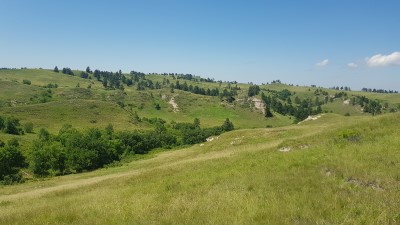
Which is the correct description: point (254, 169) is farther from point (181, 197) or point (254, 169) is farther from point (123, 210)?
point (123, 210)

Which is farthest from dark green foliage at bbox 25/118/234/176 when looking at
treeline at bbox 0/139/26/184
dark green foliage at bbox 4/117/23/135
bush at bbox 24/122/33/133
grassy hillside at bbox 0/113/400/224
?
grassy hillside at bbox 0/113/400/224

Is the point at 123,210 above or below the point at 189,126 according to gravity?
above

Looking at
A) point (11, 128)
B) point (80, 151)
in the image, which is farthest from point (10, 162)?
point (11, 128)

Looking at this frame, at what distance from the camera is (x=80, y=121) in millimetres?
176750

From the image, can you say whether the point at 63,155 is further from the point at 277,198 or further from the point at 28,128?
the point at 277,198

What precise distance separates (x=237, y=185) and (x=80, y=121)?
6801 inches

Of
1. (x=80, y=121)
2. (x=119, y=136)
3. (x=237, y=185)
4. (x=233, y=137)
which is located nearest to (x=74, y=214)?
(x=237, y=185)

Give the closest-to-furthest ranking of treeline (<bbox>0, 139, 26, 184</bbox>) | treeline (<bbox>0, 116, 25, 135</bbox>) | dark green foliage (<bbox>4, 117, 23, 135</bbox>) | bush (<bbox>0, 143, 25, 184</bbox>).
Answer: treeline (<bbox>0, 139, 26, 184</bbox>), bush (<bbox>0, 143, 25, 184</bbox>), treeline (<bbox>0, 116, 25, 135</bbox>), dark green foliage (<bbox>4, 117, 23, 135</bbox>)

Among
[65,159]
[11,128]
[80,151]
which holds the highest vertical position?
[80,151]

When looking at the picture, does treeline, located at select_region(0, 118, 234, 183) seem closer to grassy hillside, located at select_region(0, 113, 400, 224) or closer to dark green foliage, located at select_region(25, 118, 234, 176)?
dark green foliage, located at select_region(25, 118, 234, 176)

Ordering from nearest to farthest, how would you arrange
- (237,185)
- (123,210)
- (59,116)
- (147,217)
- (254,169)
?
(147,217) < (123,210) < (237,185) < (254,169) < (59,116)

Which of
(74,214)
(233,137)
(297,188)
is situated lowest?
(233,137)

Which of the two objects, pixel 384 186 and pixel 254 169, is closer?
pixel 384 186

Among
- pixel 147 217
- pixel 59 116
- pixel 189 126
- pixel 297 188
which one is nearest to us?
pixel 147 217
